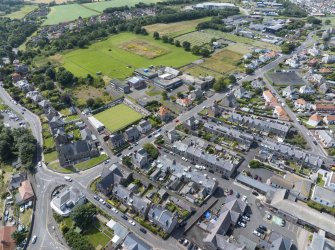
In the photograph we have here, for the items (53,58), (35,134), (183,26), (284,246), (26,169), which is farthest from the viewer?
(183,26)

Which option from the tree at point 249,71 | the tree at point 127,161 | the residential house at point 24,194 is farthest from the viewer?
the tree at point 249,71

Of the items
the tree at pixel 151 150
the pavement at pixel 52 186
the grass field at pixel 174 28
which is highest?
the grass field at pixel 174 28

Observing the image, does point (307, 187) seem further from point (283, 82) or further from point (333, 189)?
point (283, 82)

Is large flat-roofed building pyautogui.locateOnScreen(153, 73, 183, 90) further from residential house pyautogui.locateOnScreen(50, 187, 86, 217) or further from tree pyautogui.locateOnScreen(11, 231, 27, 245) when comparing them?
tree pyautogui.locateOnScreen(11, 231, 27, 245)

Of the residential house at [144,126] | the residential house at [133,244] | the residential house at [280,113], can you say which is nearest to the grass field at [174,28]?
the residential house at [280,113]

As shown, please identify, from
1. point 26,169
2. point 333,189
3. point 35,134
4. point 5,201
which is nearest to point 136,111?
point 35,134

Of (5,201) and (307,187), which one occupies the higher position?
(307,187)

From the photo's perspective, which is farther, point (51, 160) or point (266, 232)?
point (51, 160)

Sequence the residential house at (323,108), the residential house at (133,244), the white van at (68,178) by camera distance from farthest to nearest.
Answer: the residential house at (323,108) → the white van at (68,178) → the residential house at (133,244)

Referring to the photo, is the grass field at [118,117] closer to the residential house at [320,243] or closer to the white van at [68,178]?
the white van at [68,178]
